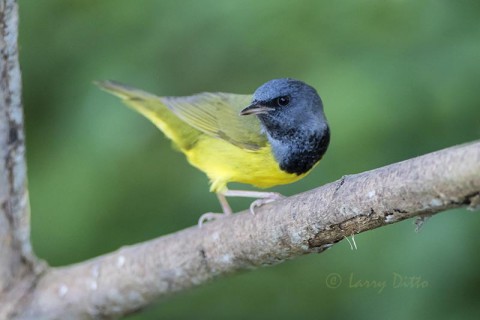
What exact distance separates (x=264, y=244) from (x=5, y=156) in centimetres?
116

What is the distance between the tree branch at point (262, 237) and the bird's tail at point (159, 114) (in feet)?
1.96

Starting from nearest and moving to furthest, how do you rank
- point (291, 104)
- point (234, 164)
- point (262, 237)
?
point (262, 237) < point (291, 104) < point (234, 164)

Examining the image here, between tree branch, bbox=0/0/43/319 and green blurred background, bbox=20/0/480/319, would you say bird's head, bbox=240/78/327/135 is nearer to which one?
green blurred background, bbox=20/0/480/319

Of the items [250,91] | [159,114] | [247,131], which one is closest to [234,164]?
[247,131]

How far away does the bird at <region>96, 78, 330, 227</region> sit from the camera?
3297mm

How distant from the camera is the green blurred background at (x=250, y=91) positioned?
3.61 metres

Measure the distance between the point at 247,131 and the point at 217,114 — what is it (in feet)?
0.69

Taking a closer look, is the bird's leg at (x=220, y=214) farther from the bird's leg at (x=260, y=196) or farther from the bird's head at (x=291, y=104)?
the bird's head at (x=291, y=104)

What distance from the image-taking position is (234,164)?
3.49 metres

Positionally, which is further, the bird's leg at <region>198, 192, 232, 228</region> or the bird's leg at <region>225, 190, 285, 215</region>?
the bird's leg at <region>198, 192, 232, 228</region>

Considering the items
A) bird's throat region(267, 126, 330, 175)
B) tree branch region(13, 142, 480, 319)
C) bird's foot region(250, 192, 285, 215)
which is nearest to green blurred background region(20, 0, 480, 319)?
tree branch region(13, 142, 480, 319)

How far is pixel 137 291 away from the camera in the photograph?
3424mm

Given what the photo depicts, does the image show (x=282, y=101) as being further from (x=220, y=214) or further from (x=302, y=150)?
(x=220, y=214)

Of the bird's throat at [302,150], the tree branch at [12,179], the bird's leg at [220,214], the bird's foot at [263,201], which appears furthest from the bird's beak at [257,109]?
the tree branch at [12,179]
